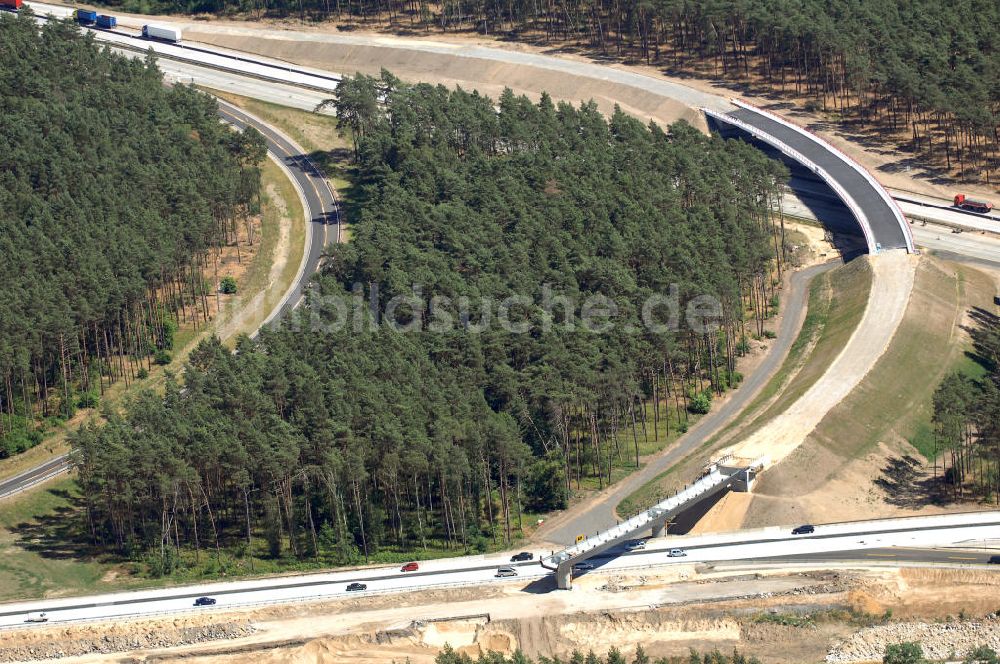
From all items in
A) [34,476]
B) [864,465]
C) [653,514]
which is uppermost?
Answer: [864,465]

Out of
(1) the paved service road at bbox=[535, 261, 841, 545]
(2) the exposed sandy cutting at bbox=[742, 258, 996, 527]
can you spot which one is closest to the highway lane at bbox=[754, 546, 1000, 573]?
(2) the exposed sandy cutting at bbox=[742, 258, 996, 527]

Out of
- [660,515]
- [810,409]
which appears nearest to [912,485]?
[810,409]

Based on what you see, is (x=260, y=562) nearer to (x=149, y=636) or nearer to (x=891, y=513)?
A: (x=149, y=636)

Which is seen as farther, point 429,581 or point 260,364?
point 260,364

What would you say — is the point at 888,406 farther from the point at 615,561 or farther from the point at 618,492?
the point at 615,561

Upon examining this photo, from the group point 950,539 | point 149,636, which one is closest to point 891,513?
point 950,539
